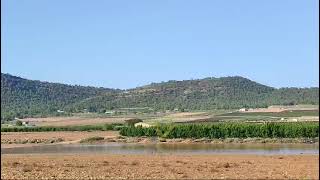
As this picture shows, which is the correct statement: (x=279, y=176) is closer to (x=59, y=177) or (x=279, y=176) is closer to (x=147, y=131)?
(x=59, y=177)

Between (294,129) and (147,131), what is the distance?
20.9m

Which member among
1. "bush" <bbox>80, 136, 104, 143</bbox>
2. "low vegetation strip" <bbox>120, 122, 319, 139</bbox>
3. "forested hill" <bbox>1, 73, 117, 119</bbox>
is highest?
"forested hill" <bbox>1, 73, 117, 119</bbox>

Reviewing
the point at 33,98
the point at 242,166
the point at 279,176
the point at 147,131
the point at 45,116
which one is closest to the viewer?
the point at 279,176

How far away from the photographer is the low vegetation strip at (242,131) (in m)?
78.0

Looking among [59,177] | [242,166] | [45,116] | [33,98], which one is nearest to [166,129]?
[242,166]

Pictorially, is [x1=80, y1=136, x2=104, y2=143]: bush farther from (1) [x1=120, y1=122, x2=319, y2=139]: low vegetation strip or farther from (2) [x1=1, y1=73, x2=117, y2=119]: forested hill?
(2) [x1=1, y1=73, x2=117, y2=119]: forested hill

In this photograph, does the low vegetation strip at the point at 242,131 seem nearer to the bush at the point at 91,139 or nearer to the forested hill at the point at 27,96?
the bush at the point at 91,139

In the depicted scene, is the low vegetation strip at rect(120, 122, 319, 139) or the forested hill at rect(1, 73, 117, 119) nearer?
the low vegetation strip at rect(120, 122, 319, 139)

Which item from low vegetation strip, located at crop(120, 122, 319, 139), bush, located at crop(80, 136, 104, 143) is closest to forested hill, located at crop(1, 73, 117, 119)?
bush, located at crop(80, 136, 104, 143)

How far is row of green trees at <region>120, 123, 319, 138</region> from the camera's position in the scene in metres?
78.0

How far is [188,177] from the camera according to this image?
29484 millimetres

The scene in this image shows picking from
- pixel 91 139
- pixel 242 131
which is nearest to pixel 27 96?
pixel 91 139

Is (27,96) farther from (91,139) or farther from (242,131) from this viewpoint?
(242,131)

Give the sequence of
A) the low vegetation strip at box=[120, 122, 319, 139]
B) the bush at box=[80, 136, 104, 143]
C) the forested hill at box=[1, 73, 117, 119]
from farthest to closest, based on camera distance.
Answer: the forested hill at box=[1, 73, 117, 119] → the bush at box=[80, 136, 104, 143] → the low vegetation strip at box=[120, 122, 319, 139]
